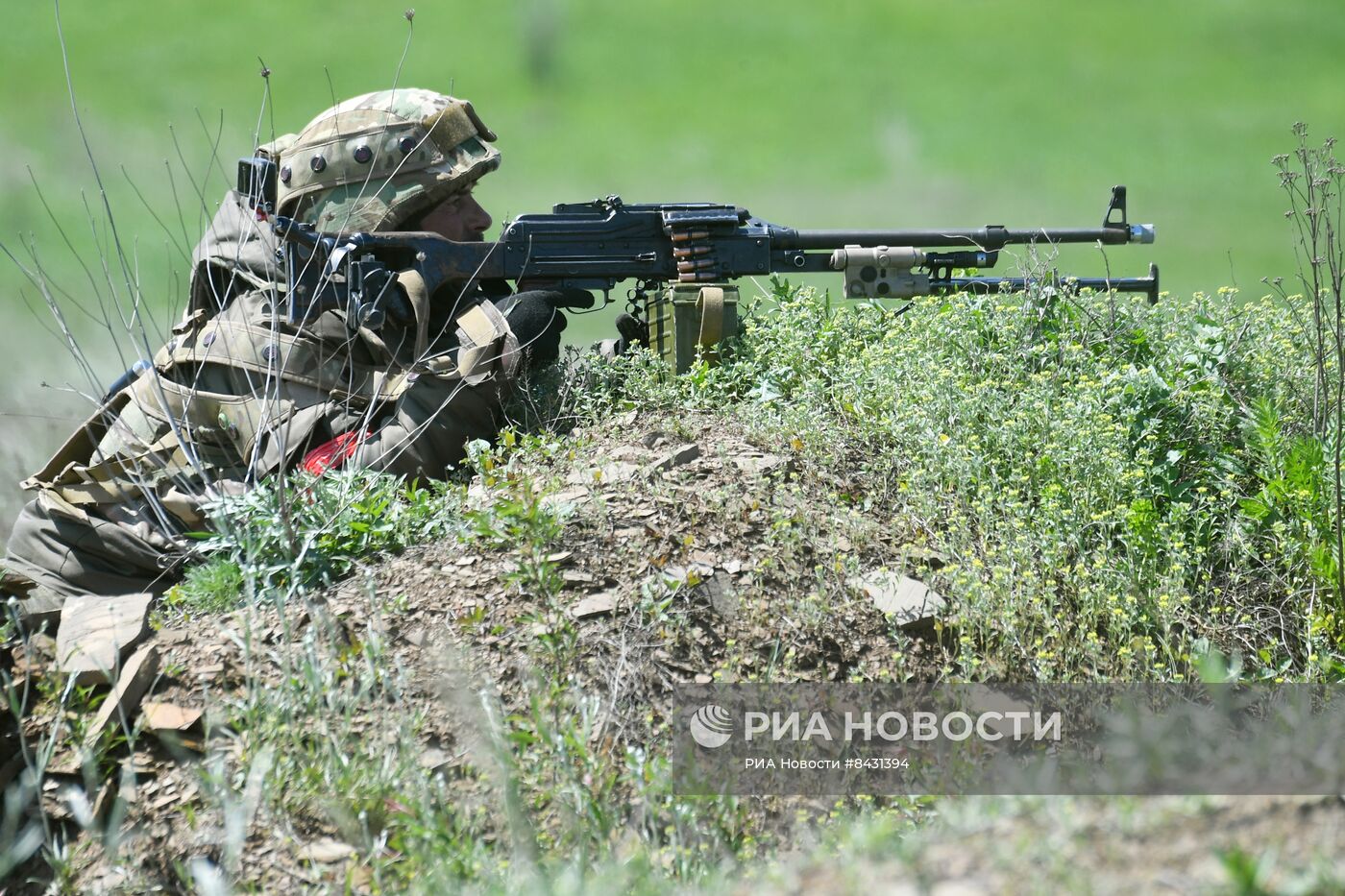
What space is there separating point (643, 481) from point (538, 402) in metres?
1.24

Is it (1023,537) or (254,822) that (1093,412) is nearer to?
(1023,537)

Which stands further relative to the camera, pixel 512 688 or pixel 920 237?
pixel 920 237

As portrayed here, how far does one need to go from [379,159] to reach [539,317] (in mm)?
1059

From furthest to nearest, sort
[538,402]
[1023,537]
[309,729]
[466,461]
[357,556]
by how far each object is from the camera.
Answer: [538,402] < [466,461] < [357,556] < [1023,537] < [309,729]

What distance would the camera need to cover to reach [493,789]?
124 inches

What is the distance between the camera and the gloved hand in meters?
5.41

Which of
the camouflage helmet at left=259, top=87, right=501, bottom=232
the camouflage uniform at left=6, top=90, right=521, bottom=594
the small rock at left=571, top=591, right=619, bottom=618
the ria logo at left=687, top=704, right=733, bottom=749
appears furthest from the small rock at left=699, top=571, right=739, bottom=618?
the camouflage helmet at left=259, top=87, right=501, bottom=232

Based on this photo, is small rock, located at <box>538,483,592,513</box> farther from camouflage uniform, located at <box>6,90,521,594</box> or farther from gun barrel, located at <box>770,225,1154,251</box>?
gun barrel, located at <box>770,225,1154,251</box>

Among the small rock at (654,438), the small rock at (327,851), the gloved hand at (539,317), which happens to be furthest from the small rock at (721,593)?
the gloved hand at (539,317)

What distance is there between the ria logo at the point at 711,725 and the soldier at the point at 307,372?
2.00m

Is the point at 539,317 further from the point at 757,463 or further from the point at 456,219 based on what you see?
the point at 757,463

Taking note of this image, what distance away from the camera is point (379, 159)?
5500 millimetres

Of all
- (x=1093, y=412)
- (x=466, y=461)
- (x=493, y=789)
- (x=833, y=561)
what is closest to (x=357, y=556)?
(x=466, y=461)

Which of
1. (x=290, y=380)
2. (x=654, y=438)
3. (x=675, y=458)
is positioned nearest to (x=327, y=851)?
(x=675, y=458)
